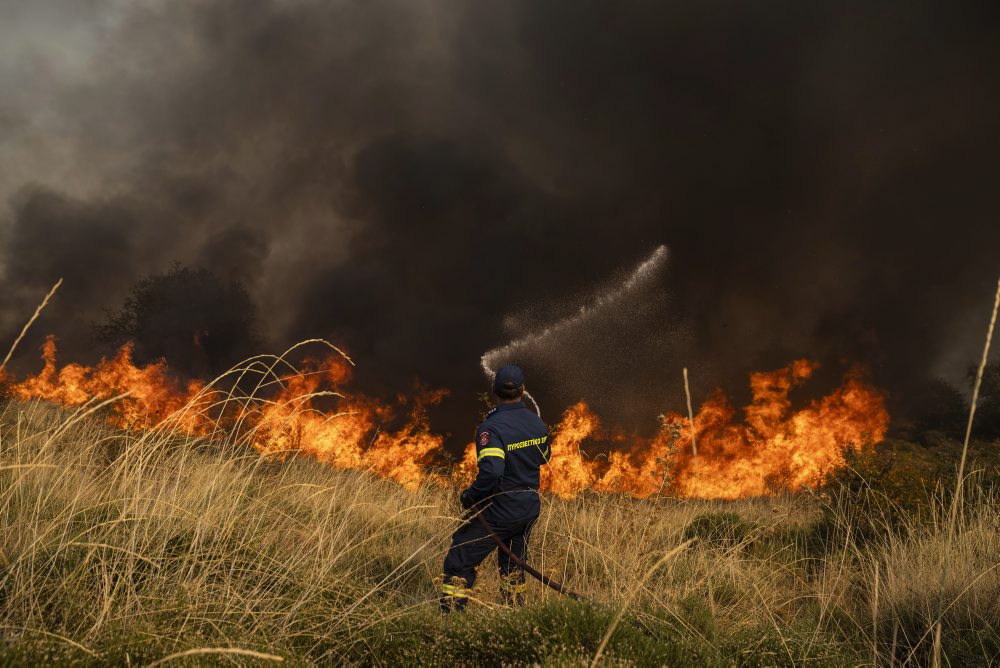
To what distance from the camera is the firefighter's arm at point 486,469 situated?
4602mm

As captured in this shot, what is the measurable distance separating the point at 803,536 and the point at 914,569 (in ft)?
9.26

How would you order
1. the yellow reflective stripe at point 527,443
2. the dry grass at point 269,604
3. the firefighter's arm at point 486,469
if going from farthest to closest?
1. the yellow reflective stripe at point 527,443
2. the firefighter's arm at point 486,469
3. the dry grass at point 269,604

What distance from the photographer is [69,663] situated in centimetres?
207

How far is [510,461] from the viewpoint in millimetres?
4906

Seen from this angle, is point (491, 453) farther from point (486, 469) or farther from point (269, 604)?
point (269, 604)

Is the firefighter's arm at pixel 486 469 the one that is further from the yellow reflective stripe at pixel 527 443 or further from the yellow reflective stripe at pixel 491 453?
the yellow reflective stripe at pixel 527 443

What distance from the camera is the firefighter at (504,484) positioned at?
4.62m

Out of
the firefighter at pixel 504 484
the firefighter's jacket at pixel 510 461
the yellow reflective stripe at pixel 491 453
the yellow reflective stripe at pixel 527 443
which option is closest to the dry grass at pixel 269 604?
the firefighter at pixel 504 484

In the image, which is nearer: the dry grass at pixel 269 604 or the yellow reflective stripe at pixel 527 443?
the dry grass at pixel 269 604

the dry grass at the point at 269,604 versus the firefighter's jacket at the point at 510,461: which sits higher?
the firefighter's jacket at the point at 510,461

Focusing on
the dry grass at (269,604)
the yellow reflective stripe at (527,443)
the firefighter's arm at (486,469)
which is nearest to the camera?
the dry grass at (269,604)

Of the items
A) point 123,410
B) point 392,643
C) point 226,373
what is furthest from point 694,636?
point 123,410

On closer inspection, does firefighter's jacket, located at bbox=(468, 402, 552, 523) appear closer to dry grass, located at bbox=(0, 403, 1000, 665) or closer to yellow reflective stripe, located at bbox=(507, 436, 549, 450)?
yellow reflective stripe, located at bbox=(507, 436, 549, 450)

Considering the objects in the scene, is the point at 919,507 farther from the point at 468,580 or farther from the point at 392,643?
the point at 392,643
